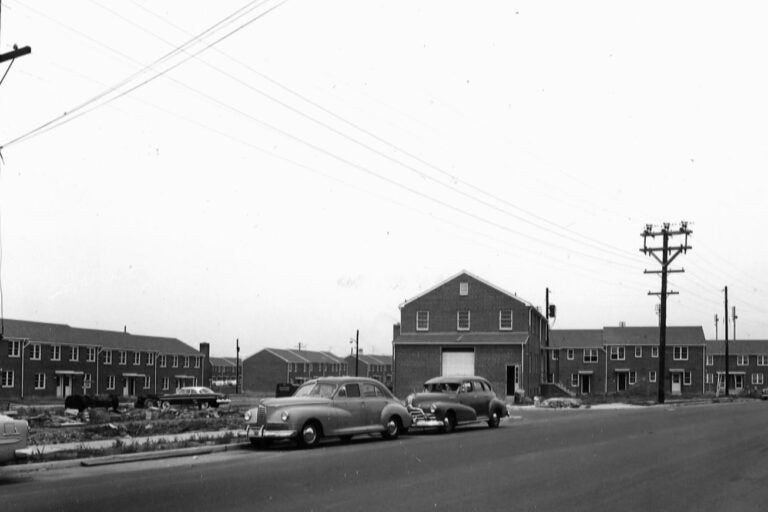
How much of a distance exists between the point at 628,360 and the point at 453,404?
73708 mm

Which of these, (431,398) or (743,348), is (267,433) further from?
(743,348)

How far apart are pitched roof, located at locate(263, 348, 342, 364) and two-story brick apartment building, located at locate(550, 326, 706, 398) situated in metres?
37.8

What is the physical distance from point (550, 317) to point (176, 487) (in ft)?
185

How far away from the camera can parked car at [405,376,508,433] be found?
2280 centimetres

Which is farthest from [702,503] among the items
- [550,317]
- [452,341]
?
[550,317]

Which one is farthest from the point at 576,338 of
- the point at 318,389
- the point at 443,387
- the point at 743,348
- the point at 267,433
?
the point at 267,433

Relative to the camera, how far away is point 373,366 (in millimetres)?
144125

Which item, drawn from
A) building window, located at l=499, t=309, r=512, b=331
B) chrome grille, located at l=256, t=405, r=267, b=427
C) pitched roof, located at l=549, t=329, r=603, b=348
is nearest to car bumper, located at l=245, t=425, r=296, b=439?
chrome grille, located at l=256, t=405, r=267, b=427

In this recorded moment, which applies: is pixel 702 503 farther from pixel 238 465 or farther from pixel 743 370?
pixel 743 370

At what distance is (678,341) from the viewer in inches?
3565

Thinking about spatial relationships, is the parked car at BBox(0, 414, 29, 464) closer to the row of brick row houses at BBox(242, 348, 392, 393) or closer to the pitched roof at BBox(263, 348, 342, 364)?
the row of brick row houses at BBox(242, 348, 392, 393)

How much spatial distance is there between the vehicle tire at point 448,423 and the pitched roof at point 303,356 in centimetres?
8789

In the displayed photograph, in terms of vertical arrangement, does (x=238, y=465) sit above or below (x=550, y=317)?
below

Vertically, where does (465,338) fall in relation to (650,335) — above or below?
below
